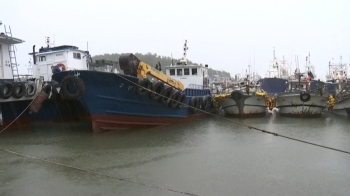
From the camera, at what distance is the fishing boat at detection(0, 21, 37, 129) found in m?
11.5

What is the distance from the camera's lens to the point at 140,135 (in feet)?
35.5

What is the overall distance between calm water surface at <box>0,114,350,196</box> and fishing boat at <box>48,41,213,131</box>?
578 millimetres

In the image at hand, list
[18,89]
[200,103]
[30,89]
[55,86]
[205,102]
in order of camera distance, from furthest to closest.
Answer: [205,102] → [200,103] → [55,86] → [30,89] → [18,89]

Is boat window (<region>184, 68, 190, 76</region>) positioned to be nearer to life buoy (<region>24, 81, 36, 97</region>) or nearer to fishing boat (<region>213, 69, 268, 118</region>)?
fishing boat (<region>213, 69, 268, 118</region>)

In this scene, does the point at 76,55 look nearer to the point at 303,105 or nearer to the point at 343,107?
the point at 303,105

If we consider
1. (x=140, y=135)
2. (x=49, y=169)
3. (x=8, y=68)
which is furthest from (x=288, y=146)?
(x=8, y=68)

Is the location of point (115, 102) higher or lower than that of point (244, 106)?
higher

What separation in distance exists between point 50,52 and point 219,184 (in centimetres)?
1470

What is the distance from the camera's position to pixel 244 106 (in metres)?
17.0

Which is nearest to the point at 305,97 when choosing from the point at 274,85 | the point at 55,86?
the point at 274,85

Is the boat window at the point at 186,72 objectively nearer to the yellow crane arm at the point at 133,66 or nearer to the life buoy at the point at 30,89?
the yellow crane arm at the point at 133,66

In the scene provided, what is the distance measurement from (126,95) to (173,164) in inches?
182

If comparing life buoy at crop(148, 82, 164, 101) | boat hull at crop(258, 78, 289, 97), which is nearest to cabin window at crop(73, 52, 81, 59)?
life buoy at crop(148, 82, 164, 101)

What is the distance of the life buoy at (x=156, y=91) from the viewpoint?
38.5 ft
